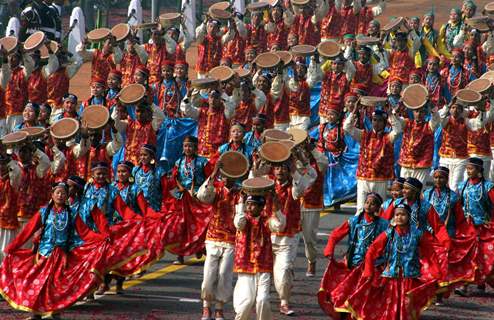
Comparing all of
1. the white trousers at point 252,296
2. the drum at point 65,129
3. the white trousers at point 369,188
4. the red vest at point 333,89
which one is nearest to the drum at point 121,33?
the red vest at point 333,89

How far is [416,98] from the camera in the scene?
21.0 m

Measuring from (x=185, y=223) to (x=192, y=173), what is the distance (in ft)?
2.27

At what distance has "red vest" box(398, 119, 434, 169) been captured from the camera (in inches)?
842

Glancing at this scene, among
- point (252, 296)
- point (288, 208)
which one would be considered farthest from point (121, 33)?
point (252, 296)

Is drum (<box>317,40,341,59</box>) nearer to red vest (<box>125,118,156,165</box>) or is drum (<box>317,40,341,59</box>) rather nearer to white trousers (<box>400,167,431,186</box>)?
white trousers (<box>400,167,431,186</box>)

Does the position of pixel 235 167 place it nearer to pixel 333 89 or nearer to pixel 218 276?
pixel 218 276

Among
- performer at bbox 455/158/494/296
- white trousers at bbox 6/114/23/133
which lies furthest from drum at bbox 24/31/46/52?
performer at bbox 455/158/494/296

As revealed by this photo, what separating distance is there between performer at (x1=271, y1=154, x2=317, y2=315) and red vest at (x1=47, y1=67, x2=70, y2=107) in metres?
8.95

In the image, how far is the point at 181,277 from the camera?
1894 cm

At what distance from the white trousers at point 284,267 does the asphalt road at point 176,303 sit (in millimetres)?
309

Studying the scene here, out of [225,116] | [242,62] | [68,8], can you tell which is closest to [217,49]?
[242,62]

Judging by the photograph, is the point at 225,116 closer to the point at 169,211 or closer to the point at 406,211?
the point at 169,211

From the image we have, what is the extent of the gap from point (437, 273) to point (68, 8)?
2933 cm

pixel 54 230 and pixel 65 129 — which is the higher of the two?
pixel 65 129
